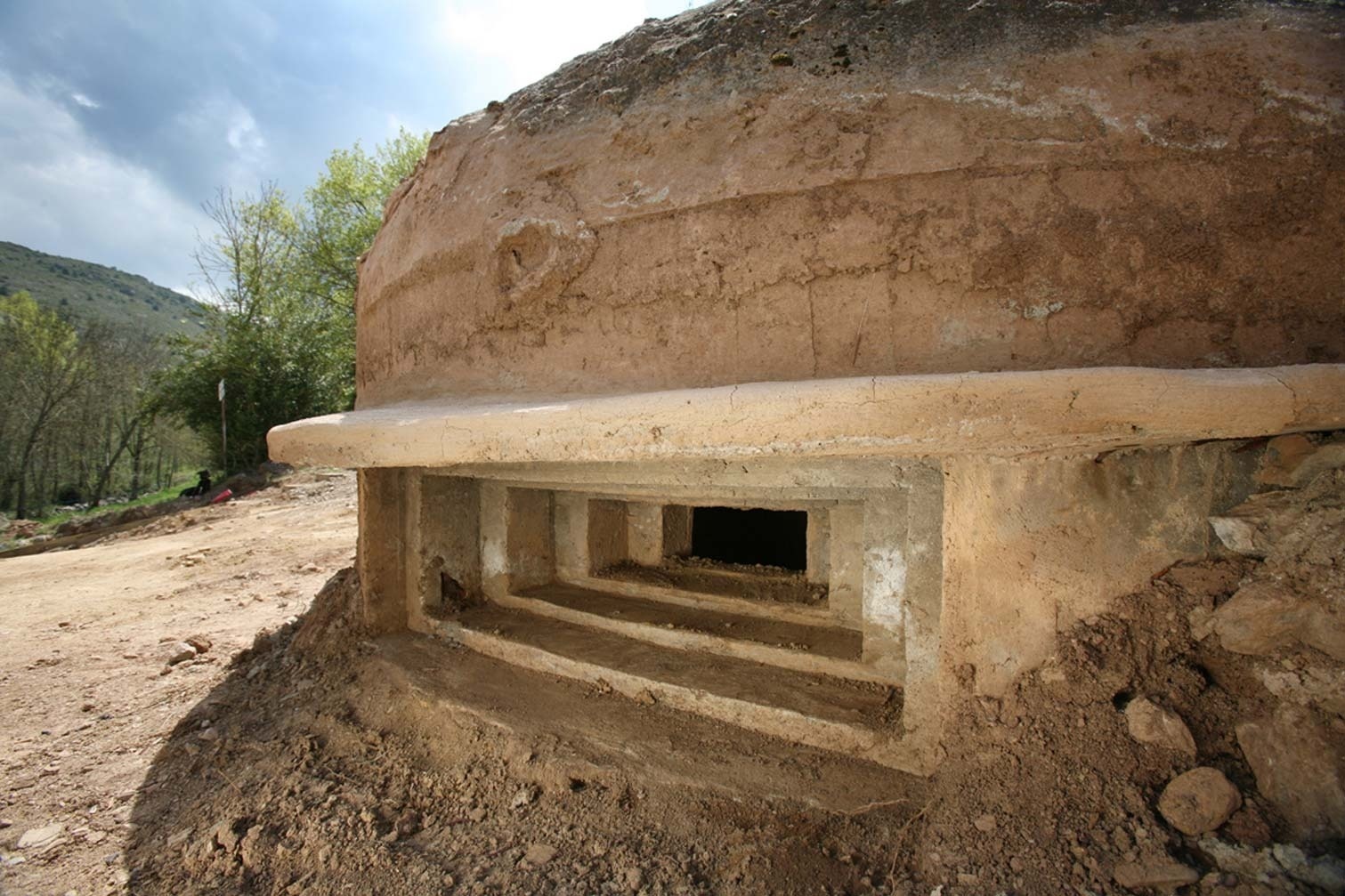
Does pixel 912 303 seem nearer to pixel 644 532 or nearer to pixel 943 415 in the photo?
pixel 943 415

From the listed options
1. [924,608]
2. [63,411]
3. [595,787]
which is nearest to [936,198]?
[924,608]

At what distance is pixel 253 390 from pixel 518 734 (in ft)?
44.2

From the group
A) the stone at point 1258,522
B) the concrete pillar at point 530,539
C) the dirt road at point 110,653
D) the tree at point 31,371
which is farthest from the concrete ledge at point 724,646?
the tree at point 31,371

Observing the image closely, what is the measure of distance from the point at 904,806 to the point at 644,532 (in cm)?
192

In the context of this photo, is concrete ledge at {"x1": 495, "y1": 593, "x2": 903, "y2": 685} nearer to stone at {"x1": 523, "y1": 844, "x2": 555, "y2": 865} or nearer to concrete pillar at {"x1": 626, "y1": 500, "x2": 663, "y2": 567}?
concrete pillar at {"x1": 626, "y1": 500, "x2": 663, "y2": 567}

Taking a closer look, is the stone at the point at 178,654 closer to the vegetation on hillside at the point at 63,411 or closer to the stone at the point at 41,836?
the stone at the point at 41,836

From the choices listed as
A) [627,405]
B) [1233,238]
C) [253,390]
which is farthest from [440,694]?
[253,390]

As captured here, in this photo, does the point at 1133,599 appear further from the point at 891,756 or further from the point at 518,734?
the point at 518,734

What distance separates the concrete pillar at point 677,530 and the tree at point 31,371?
22234 mm

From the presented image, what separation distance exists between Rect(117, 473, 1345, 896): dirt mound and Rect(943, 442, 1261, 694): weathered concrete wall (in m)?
0.06

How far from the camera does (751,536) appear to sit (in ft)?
14.7

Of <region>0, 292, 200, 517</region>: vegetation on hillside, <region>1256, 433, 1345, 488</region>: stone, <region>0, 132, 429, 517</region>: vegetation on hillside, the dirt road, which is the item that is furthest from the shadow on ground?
<region>0, 292, 200, 517</region>: vegetation on hillside

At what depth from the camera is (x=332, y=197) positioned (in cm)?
1485

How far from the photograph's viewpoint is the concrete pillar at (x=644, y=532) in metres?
3.36
